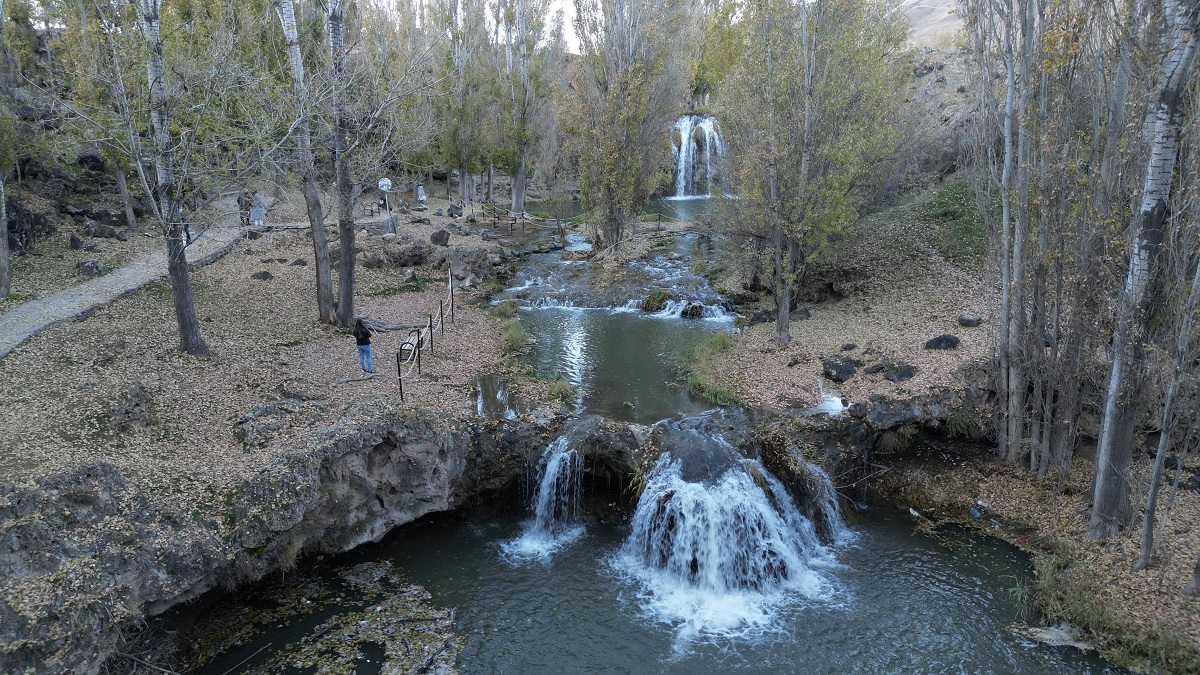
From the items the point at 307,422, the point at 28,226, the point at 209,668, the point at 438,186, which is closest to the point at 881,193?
the point at 307,422

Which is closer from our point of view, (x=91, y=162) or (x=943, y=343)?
(x=943, y=343)

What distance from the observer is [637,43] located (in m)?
26.1

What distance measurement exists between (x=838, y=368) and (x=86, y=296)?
62.7ft

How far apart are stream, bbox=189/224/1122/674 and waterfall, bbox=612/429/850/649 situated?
3 cm

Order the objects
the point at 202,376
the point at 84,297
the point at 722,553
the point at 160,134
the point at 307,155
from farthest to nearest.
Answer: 1. the point at 84,297
2. the point at 307,155
3. the point at 202,376
4. the point at 160,134
5. the point at 722,553

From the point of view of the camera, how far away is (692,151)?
45.2 meters

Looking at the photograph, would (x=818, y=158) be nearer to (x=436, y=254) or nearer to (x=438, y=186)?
(x=436, y=254)

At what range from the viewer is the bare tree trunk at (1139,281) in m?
8.45

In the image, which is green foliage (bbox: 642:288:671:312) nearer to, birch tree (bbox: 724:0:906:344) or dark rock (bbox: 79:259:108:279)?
birch tree (bbox: 724:0:906:344)

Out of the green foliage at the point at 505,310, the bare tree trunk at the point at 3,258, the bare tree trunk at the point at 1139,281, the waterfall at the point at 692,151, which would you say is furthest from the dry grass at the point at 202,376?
the waterfall at the point at 692,151

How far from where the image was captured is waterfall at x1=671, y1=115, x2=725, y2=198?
Result: 4494 centimetres

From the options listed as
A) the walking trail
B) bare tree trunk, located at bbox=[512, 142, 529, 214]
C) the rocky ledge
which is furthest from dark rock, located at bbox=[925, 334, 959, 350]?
bare tree trunk, located at bbox=[512, 142, 529, 214]

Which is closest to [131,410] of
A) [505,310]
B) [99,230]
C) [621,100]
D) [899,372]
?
[505,310]

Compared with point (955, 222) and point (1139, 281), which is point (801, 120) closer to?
point (1139, 281)
